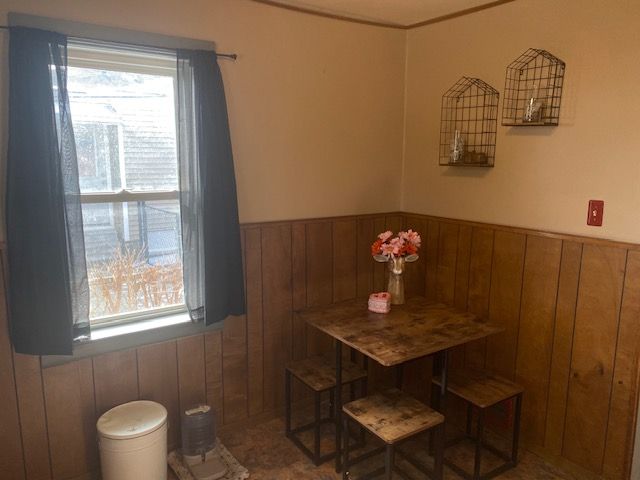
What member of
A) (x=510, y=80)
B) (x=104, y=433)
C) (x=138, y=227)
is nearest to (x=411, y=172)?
(x=510, y=80)

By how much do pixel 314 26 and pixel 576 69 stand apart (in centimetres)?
139

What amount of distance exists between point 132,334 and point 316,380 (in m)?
0.96

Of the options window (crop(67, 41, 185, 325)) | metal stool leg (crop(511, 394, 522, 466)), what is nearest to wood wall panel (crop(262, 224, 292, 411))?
window (crop(67, 41, 185, 325))

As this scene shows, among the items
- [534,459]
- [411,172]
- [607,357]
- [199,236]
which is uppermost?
[411,172]

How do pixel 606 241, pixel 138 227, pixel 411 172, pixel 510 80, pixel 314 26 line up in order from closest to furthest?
pixel 606 241, pixel 138 227, pixel 510 80, pixel 314 26, pixel 411 172

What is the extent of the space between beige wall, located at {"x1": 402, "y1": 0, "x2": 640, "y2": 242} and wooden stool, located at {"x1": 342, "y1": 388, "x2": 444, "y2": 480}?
1.12 m

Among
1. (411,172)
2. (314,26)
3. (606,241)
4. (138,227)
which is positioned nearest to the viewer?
(606,241)

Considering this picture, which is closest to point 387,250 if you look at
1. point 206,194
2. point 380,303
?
point 380,303

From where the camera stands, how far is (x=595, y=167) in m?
2.26

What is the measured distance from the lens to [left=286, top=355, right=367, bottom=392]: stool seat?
Answer: 99.7 inches

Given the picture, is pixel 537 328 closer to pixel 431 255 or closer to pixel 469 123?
pixel 431 255

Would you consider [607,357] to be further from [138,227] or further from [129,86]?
[129,86]

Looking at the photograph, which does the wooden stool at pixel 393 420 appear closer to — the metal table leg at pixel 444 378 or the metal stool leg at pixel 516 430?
the metal table leg at pixel 444 378

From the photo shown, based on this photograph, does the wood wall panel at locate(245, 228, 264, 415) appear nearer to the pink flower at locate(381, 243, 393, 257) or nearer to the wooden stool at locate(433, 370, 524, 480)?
the pink flower at locate(381, 243, 393, 257)
